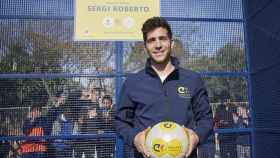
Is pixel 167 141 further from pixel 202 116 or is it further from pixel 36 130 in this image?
pixel 36 130

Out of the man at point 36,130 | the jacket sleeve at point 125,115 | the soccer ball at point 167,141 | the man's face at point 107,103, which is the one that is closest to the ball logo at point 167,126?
the soccer ball at point 167,141

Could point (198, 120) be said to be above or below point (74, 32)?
below

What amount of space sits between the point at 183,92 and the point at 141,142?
45 cm

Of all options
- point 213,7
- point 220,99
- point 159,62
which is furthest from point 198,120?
point 213,7

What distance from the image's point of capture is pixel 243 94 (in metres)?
4.91

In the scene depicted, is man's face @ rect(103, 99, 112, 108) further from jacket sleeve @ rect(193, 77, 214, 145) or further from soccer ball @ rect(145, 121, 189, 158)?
soccer ball @ rect(145, 121, 189, 158)

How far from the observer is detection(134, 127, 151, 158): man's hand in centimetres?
232

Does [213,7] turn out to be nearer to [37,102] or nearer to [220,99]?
[220,99]

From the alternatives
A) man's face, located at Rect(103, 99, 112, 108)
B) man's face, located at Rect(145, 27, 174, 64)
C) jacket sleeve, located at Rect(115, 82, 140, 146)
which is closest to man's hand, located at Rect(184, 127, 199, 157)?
jacket sleeve, located at Rect(115, 82, 140, 146)

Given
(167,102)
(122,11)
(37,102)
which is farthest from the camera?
(122,11)

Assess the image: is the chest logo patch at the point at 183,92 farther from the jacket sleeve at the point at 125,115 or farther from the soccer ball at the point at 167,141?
the jacket sleeve at the point at 125,115

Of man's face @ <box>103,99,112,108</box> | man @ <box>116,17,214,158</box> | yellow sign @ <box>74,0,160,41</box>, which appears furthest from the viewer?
yellow sign @ <box>74,0,160,41</box>

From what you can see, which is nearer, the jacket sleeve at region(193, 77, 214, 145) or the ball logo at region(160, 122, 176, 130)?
the ball logo at region(160, 122, 176, 130)

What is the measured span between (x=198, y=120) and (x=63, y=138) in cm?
241
